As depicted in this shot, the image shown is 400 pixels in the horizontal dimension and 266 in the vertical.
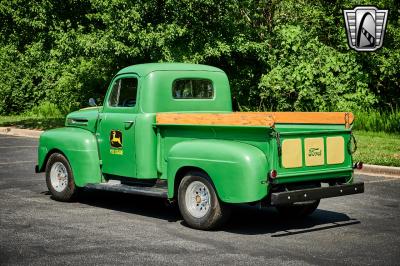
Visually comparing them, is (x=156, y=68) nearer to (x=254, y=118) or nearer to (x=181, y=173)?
(x=181, y=173)

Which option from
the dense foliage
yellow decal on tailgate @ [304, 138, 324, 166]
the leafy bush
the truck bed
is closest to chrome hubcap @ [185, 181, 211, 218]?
the truck bed

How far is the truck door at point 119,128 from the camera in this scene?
29.9 feet

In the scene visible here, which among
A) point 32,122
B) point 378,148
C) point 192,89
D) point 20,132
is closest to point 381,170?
point 378,148

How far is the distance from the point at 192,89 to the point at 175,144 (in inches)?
55.8

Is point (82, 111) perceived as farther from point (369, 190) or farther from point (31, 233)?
point (369, 190)

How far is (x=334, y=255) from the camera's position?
6766 mm

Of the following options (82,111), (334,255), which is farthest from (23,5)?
(334,255)

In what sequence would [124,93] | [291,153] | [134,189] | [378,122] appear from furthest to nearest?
[378,122] < [124,93] < [134,189] < [291,153]

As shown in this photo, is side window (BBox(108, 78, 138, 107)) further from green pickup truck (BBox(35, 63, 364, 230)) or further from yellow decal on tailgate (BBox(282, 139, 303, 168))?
yellow decal on tailgate (BBox(282, 139, 303, 168))

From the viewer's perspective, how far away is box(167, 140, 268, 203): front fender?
7.48 meters

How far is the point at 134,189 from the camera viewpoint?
8930 millimetres

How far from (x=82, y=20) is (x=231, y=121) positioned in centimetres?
1842

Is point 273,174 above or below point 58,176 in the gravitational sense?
above

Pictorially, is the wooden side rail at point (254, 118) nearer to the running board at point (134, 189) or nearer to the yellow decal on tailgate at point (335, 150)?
the yellow decal on tailgate at point (335, 150)
